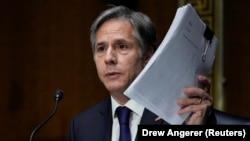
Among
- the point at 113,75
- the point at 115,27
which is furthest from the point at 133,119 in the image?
the point at 115,27

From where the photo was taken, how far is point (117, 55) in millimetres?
1266

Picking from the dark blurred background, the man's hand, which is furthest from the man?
the dark blurred background

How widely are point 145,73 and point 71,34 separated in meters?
1.36

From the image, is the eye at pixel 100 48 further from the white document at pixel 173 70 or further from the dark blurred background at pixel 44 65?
the dark blurred background at pixel 44 65

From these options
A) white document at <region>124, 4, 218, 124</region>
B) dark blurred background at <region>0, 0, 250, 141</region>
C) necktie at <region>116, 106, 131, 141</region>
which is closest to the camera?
white document at <region>124, 4, 218, 124</region>

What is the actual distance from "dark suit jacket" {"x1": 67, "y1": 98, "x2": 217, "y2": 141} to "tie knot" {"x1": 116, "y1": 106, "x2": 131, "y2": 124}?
4cm

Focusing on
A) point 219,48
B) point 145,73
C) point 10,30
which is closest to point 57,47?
point 10,30

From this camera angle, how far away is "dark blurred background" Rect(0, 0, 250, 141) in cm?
226

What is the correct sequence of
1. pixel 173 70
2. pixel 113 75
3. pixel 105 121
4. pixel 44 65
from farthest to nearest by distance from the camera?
pixel 44 65
pixel 105 121
pixel 113 75
pixel 173 70

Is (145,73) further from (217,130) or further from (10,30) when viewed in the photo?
(10,30)

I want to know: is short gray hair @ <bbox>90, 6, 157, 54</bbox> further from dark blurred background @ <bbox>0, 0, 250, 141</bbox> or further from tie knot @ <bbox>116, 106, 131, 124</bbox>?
dark blurred background @ <bbox>0, 0, 250, 141</bbox>

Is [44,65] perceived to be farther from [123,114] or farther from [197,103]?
[197,103]

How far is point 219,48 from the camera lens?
2.01 metres

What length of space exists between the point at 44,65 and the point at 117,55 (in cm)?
108
